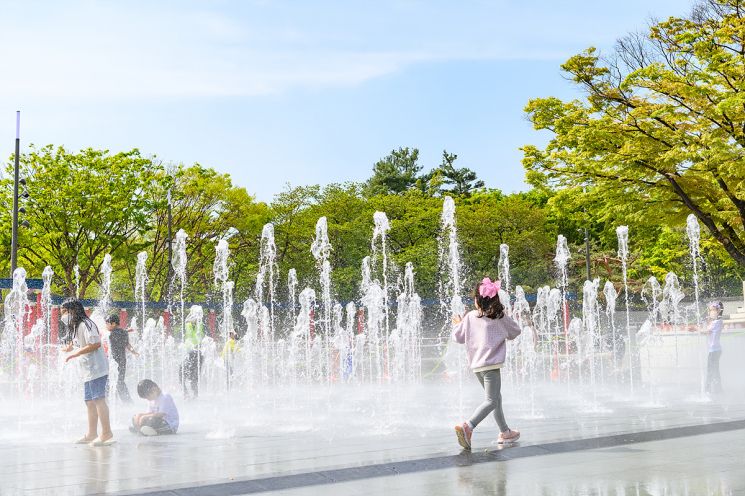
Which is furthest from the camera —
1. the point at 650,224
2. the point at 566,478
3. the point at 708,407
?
the point at 650,224

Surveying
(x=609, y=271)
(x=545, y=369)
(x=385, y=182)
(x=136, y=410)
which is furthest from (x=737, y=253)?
(x=385, y=182)

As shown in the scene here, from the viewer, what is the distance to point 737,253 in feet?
84.9

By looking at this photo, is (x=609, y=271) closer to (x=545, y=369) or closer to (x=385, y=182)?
(x=385, y=182)

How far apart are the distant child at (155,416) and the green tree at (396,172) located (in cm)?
5796

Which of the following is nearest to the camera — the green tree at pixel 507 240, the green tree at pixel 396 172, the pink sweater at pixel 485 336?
the pink sweater at pixel 485 336

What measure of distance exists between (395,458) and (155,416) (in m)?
3.53

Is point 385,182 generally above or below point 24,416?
above

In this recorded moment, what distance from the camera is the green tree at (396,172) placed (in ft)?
228

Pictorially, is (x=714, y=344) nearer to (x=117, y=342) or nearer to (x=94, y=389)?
(x=117, y=342)

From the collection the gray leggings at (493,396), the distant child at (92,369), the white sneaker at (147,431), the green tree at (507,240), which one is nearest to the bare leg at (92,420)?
the distant child at (92,369)

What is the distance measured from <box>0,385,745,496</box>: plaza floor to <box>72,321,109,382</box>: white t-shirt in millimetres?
741

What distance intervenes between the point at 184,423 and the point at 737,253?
759 inches

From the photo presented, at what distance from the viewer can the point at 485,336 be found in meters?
8.36

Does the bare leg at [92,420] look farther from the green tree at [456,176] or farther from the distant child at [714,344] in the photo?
the green tree at [456,176]
